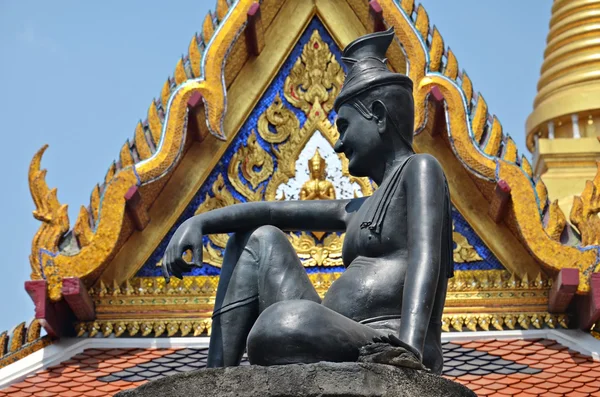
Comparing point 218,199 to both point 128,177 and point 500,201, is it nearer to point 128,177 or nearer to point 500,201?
point 128,177

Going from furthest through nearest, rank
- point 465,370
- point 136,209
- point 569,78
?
point 569,78 < point 136,209 < point 465,370

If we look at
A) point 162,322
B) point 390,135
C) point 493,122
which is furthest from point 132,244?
point 390,135

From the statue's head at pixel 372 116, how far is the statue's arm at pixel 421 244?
0.50ft

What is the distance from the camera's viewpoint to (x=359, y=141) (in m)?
3.78

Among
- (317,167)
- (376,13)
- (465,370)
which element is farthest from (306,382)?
(376,13)

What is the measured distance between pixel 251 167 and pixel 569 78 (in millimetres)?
5828

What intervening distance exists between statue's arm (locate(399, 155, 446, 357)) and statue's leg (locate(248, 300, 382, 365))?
0.14m

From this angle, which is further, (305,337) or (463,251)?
(463,251)

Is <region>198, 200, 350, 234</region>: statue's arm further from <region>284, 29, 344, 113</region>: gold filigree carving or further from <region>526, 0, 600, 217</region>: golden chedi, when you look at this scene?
<region>526, 0, 600, 217</region>: golden chedi

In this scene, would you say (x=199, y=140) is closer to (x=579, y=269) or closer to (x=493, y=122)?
(x=493, y=122)

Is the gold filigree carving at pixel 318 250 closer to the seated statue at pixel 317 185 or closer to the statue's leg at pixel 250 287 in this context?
the seated statue at pixel 317 185

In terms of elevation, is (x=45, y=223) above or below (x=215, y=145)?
below

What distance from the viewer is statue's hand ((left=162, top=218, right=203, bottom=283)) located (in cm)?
355

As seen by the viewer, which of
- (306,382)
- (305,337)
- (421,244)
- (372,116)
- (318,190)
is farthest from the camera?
(318,190)
